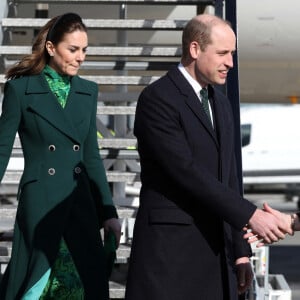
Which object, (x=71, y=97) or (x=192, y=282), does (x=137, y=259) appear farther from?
(x=71, y=97)

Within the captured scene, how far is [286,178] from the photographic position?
2505 cm

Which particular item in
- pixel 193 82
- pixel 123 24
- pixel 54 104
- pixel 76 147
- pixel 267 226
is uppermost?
pixel 123 24

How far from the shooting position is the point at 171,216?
3.72 meters

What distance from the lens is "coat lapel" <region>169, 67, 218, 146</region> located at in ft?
12.4

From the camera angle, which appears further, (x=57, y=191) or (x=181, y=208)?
(x=57, y=191)

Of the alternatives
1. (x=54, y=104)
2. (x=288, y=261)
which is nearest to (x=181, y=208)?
(x=54, y=104)

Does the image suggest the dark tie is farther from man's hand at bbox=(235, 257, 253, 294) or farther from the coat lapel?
man's hand at bbox=(235, 257, 253, 294)

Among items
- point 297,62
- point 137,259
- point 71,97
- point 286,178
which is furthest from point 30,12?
point 286,178

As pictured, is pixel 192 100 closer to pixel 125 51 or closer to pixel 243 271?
pixel 243 271

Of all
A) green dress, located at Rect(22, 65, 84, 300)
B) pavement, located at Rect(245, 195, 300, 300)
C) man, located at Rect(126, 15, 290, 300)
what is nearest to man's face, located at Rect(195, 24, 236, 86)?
man, located at Rect(126, 15, 290, 300)

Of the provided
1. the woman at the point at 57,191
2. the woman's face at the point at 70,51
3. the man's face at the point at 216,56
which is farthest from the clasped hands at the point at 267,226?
the woman's face at the point at 70,51

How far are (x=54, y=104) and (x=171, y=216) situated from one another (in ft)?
3.34

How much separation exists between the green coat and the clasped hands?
0.81 meters

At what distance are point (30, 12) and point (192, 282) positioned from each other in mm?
7708
